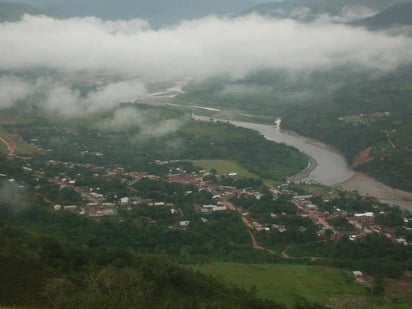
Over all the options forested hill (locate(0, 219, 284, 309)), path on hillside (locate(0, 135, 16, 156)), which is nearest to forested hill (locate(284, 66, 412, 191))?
forested hill (locate(0, 219, 284, 309))

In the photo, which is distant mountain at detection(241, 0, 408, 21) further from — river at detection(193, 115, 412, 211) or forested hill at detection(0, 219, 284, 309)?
forested hill at detection(0, 219, 284, 309)

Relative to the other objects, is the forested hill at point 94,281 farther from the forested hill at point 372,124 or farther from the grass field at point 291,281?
the forested hill at point 372,124

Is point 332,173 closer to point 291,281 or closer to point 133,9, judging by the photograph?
point 291,281

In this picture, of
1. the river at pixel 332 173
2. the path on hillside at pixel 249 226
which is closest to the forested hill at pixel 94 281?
the path on hillside at pixel 249 226

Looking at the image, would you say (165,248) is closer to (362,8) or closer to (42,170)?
(42,170)

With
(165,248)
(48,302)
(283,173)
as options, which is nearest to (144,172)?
(283,173)

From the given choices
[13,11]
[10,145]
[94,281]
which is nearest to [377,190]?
[94,281]
